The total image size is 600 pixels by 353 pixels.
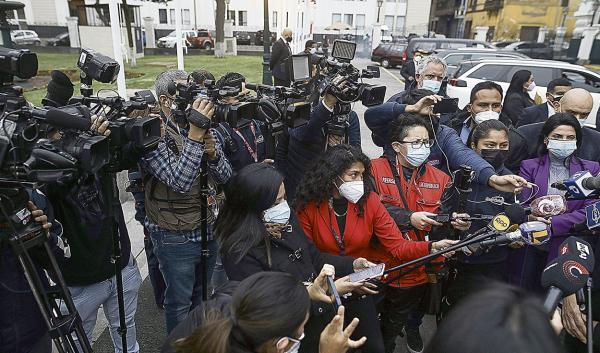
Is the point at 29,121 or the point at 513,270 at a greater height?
the point at 29,121

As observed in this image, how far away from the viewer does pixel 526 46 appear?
2594 centimetres

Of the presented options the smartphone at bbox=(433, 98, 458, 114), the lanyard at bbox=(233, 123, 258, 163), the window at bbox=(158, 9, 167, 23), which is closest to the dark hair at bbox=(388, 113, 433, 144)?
the smartphone at bbox=(433, 98, 458, 114)

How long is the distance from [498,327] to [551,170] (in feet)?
8.44

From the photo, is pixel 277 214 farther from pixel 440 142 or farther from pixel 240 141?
pixel 440 142

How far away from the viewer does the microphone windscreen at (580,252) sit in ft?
6.07

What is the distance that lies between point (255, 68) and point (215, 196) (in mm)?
17715

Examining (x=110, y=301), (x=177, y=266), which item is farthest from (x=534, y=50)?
(x=110, y=301)

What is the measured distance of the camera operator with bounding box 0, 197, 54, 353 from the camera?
2.00 m

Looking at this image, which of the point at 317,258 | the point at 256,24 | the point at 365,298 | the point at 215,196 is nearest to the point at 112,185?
the point at 215,196

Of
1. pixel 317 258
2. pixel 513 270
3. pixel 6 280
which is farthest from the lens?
pixel 513 270

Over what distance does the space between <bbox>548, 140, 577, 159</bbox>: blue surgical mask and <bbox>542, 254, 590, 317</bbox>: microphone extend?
1627 mm

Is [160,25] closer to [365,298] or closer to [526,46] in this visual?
[526,46]

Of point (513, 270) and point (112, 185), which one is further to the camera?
point (513, 270)

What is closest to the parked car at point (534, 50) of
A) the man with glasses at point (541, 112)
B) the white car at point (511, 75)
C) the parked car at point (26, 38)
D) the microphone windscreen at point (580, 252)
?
the white car at point (511, 75)
